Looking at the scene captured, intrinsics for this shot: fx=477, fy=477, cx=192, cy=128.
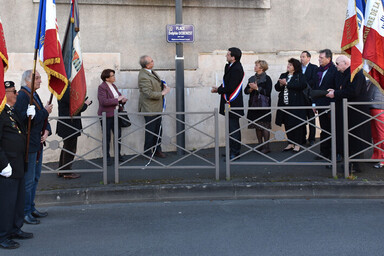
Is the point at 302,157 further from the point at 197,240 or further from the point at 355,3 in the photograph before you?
the point at 197,240

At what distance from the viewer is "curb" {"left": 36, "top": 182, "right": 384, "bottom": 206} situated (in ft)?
21.8

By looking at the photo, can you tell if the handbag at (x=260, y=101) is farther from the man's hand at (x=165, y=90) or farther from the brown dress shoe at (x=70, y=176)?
the brown dress shoe at (x=70, y=176)

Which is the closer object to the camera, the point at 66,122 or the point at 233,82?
the point at 66,122

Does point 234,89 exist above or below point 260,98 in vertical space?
above

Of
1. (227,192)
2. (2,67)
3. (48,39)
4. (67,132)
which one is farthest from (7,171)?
(227,192)

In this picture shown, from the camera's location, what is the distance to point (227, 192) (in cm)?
674

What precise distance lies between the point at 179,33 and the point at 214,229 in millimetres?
4789

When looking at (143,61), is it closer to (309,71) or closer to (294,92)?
(294,92)

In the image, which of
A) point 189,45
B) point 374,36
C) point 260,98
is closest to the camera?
point 374,36

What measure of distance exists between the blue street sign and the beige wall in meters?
0.54

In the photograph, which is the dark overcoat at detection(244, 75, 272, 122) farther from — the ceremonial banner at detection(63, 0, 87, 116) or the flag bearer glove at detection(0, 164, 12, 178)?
the flag bearer glove at detection(0, 164, 12, 178)

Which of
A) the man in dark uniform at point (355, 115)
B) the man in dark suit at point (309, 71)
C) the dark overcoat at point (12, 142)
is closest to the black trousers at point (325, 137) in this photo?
the man in dark uniform at point (355, 115)

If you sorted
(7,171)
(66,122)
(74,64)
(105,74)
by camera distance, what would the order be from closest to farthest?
(7,171) → (74,64) → (66,122) → (105,74)

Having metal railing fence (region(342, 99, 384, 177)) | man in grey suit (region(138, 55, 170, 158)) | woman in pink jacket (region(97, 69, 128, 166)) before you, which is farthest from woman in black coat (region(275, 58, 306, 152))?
woman in pink jacket (region(97, 69, 128, 166))
